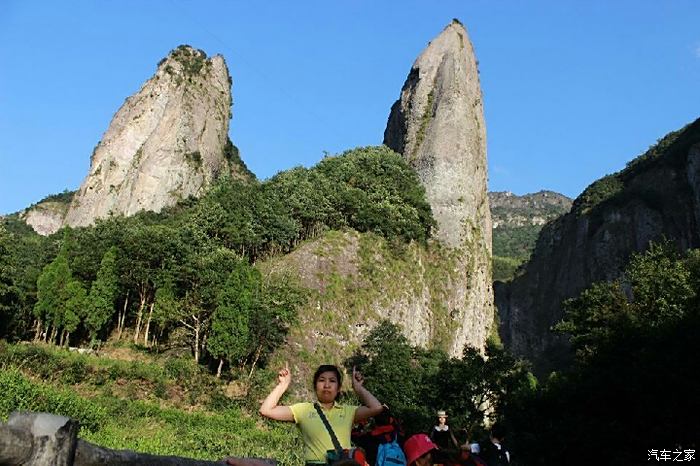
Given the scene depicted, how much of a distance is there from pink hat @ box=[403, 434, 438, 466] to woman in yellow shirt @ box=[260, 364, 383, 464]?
41 cm

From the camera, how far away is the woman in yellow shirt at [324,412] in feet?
15.4

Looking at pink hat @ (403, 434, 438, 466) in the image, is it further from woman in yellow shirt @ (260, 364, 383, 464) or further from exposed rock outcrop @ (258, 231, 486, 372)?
exposed rock outcrop @ (258, 231, 486, 372)

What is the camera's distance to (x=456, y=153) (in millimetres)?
→ 62844

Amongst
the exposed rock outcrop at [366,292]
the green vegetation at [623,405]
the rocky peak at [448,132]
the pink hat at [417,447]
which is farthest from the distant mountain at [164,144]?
the pink hat at [417,447]

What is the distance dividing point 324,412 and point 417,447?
2.90 ft

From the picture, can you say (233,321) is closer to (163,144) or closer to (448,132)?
(448,132)

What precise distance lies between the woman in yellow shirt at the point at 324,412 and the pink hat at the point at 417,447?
407mm

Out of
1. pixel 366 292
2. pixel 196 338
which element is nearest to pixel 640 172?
pixel 366 292

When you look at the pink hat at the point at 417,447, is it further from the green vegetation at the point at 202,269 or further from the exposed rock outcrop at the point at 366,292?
the exposed rock outcrop at the point at 366,292

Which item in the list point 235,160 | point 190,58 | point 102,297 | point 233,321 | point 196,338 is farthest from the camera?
point 235,160

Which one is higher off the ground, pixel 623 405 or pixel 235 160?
pixel 235 160

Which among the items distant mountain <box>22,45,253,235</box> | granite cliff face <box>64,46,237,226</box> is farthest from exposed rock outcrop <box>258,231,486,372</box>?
granite cliff face <box>64,46,237,226</box>

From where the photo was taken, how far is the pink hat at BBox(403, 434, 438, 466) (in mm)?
4711

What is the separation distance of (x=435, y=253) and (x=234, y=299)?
27635 mm
